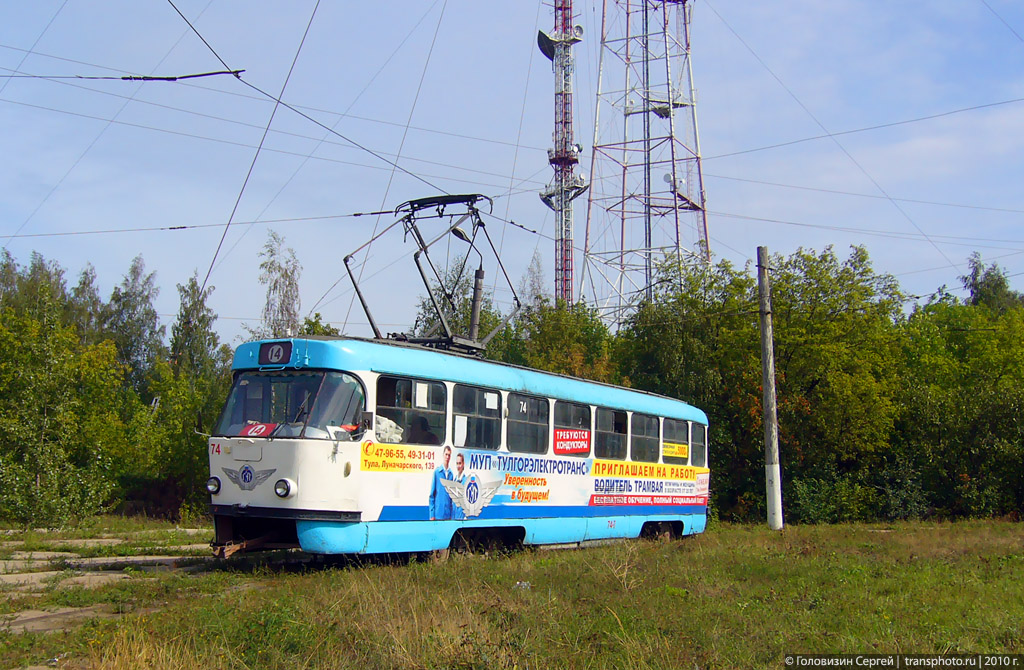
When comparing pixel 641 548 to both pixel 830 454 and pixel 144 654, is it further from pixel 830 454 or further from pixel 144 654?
pixel 830 454

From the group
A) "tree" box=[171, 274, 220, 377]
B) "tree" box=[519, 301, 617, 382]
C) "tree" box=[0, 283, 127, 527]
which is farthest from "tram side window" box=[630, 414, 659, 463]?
"tree" box=[171, 274, 220, 377]

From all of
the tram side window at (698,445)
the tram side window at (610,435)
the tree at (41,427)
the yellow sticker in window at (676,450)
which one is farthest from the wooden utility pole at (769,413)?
the tree at (41,427)

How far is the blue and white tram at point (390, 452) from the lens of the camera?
10.4 metres

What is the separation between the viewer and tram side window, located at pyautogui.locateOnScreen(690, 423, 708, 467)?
62.1 feet

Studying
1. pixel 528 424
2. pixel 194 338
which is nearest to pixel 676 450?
pixel 528 424

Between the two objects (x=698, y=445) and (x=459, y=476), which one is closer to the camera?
(x=459, y=476)

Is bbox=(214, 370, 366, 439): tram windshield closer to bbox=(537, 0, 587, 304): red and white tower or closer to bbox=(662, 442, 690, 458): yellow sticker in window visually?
bbox=(662, 442, 690, 458): yellow sticker in window

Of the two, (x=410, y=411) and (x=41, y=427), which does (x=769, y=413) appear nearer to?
(x=410, y=411)

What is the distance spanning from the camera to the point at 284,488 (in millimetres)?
10250

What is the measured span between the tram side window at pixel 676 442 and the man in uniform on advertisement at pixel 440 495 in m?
6.93

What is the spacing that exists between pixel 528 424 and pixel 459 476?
1963 millimetres

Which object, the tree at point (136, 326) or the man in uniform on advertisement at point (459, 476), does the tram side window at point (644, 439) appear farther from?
the tree at point (136, 326)

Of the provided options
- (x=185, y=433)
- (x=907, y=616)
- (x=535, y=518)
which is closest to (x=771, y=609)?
(x=907, y=616)

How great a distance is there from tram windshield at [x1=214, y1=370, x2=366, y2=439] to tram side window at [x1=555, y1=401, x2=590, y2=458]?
14.8 ft
